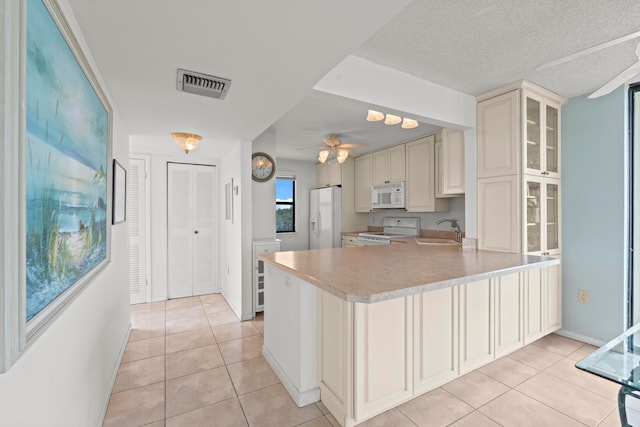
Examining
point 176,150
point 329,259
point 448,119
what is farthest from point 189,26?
point 176,150

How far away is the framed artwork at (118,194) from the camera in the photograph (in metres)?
2.07

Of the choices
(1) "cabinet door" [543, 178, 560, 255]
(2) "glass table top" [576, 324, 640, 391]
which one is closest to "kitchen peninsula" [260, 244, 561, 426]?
(2) "glass table top" [576, 324, 640, 391]

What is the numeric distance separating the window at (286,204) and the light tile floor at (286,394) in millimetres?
3166

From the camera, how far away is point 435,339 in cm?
187

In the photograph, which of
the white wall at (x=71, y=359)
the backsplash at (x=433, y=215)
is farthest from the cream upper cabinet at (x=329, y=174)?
the white wall at (x=71, y=359)

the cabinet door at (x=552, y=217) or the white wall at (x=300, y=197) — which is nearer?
the cabinet door at (x=552, y=217)

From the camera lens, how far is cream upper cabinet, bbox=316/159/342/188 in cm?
550

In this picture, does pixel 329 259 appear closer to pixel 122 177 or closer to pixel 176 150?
pixel 122 177

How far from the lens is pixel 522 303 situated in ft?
7.88

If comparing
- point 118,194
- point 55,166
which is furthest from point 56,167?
point 118,194

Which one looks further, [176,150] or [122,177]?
[176,150]

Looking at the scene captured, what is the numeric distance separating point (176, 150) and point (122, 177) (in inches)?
62.7

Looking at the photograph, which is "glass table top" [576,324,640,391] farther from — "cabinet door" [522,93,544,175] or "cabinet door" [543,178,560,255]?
"cabinet door" [522,93,544,175]

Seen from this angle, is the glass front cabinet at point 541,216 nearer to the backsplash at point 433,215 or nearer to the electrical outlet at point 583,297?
the electrical outlet at point 583,297
